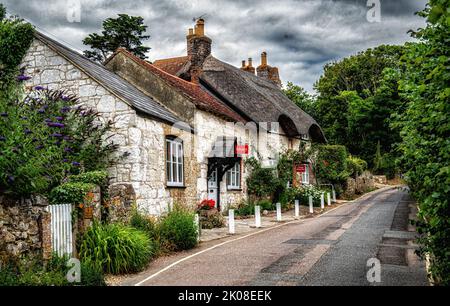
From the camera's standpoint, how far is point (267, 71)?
3441cm

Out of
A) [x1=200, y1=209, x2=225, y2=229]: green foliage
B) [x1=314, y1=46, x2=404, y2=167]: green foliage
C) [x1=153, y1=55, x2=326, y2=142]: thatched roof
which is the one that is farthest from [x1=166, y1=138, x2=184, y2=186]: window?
[x1=314, y1=46, x2=404, y2=167]: green foliage

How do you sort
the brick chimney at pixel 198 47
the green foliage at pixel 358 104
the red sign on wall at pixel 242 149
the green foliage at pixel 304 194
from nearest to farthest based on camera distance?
1. the red sign on wall at pixel 242 149
2. the brick chimney at pixel 198 47
3. the green foliage at pixel 304 194
4. the green foliage at pixel 358 104

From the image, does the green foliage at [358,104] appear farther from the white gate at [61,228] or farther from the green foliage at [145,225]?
the white gate at [61,228]

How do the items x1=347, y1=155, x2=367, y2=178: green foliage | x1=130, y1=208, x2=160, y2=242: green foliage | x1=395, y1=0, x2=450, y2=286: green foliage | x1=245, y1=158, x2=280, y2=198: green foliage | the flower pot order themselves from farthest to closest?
1. x1=347, y1=155, x2=367, y2=178: green foliage
2. x1=245, y1=158, x2=280, y2=198: green foliage
3. x1=130, y1=208, x2=160, y2=242: green foliage
4. the flower pot
5. x1=395, y1=0, x2=450, y2=286: green foliage

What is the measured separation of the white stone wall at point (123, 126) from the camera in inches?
456

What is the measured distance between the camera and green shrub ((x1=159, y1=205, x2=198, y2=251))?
9.83 m

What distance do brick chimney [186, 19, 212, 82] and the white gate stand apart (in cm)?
1395

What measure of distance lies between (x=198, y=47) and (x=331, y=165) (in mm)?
13050

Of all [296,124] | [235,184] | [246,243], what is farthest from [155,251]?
[296,124]

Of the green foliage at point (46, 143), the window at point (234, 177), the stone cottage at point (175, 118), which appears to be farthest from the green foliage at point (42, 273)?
the window at point (234, 177)

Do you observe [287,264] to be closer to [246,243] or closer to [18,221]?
[246,243]

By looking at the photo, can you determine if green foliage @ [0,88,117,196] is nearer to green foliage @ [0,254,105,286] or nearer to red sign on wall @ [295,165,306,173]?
green foliage @ [0,254,105,286]

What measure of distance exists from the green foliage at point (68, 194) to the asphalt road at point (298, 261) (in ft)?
6.12

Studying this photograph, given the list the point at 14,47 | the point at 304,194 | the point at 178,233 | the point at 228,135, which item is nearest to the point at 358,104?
the point at 304,194
